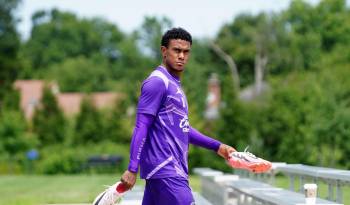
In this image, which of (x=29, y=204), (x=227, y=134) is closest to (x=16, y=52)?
(x=227, y=134)

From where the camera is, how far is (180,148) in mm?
6723

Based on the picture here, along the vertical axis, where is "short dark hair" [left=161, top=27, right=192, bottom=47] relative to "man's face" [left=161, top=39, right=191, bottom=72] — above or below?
above

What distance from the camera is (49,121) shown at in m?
64.6

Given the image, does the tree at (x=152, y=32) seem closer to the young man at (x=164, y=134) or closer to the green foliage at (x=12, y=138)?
the green foliage at (x=12, y=138)

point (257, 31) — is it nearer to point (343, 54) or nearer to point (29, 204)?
point (343, 54)

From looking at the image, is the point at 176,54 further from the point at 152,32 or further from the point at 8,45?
A: the point at 152,32

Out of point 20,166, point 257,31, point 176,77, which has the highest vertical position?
point 257,31

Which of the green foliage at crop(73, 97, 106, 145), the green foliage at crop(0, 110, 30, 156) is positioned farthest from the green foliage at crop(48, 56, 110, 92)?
the green foliage at crop(0, 110, 30, 156)

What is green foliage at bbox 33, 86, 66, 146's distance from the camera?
64.1m

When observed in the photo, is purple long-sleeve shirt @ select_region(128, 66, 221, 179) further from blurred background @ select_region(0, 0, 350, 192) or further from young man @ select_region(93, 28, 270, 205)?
blurred background @ select_region(0, 0, 350, 192)

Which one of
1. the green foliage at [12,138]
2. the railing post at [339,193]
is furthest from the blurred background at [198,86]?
the railing post at [339,193]

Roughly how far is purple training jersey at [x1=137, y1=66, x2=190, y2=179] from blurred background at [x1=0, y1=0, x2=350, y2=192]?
2870cm

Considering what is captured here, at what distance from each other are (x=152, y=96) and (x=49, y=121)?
192ft

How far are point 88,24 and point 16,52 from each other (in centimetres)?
4799
